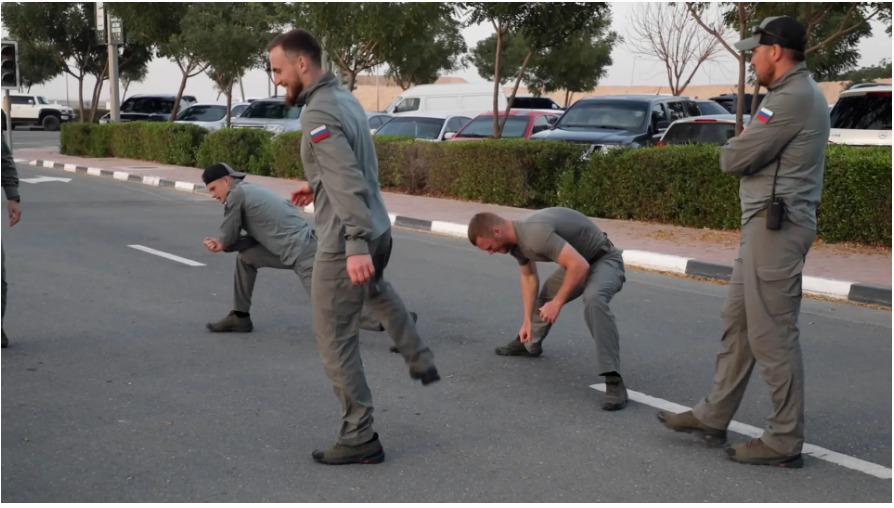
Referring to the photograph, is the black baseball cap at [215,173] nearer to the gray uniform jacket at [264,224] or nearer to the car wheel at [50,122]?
the gray uniform jacket at [264,224]

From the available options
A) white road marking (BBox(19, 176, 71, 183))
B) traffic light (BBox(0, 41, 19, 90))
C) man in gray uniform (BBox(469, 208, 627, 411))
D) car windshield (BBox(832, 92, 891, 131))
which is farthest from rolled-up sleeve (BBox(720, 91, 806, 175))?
traffic light (BBox(0, 41, 19, 90))

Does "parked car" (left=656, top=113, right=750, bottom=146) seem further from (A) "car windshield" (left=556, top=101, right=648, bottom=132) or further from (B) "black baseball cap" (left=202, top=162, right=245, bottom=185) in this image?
(B) "black baseball cap" (left=202, top=162, right=245, bottom=185)

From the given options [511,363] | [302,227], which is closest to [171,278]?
[302,227]

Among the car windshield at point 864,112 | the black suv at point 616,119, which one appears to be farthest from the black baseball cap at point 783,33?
the black suv at point 616,119

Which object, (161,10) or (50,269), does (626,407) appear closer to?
(50,269)

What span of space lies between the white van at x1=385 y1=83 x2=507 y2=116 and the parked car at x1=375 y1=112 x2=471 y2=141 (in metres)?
9.52

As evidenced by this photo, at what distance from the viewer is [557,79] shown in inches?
2076

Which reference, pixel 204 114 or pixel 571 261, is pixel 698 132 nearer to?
pixel 571 261

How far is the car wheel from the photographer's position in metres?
50.4

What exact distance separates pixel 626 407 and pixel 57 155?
1002 inches

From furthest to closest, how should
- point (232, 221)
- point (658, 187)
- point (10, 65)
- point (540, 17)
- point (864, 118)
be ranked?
point (10, 65), point (540, 17), point (864, 118), point (658, 187), point (232, 221)

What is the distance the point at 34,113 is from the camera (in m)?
50.2

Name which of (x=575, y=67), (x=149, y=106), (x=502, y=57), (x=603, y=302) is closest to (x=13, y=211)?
(x=603, y=302)

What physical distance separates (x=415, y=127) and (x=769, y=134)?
17670 mm
